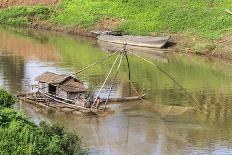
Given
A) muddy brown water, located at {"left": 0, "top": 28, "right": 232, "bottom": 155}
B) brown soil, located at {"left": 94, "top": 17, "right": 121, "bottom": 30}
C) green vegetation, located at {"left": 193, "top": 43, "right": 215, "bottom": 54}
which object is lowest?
muddy brown water, located at {"left": 0, "top": 28, "right": 232, "bottom": 155}

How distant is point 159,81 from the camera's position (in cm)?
3478

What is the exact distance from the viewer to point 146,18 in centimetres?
5425

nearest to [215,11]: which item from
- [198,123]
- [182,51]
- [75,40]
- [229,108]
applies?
[182,51]

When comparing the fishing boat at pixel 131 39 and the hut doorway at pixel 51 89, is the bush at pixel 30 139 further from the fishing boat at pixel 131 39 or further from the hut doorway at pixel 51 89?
the fishing boat at pixel 131 39

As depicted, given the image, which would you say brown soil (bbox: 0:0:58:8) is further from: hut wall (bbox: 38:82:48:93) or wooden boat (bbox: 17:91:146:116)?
wooden boat (bbox: 17:91:146:116)

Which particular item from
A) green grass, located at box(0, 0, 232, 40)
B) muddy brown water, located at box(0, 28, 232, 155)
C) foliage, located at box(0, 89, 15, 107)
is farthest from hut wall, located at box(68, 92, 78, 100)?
green grass, located at box(0, 0, 232, 40)

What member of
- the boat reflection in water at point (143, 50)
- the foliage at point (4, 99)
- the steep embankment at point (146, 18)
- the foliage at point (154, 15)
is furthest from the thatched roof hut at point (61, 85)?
the foliage at point (154, 15)

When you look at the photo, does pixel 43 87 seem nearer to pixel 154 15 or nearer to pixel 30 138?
pixel 30 138

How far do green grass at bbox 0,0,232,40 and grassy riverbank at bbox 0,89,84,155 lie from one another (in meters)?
29.7

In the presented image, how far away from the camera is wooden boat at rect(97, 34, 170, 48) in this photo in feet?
154

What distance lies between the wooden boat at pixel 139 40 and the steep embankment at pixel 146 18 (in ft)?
5.27

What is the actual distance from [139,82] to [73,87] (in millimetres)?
7757

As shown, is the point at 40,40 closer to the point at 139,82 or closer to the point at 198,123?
the point at 139,82

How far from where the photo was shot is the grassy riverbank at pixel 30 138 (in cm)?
1645
